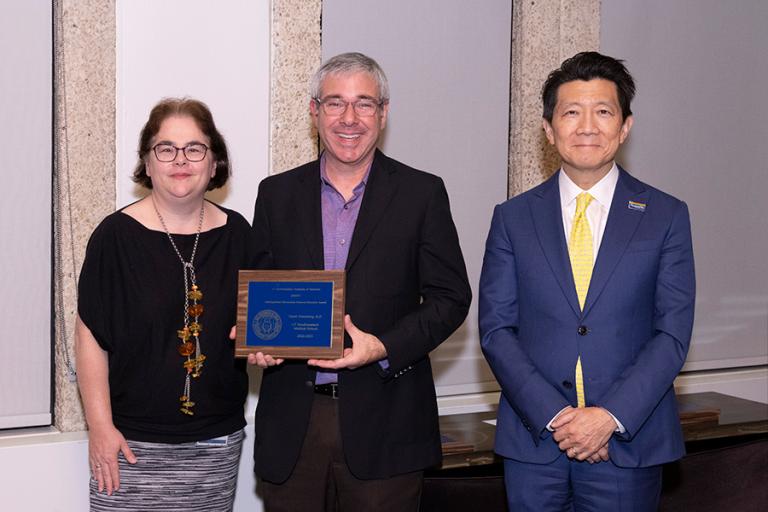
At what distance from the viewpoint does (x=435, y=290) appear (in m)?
2.93

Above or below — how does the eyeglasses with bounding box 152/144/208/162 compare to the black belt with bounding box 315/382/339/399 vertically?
above

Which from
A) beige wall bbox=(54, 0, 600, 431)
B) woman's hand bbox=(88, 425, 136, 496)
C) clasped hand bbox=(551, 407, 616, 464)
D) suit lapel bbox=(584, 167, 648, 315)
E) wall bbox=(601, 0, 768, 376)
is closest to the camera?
clasped hand bbox=(551, 407, 616, 464)

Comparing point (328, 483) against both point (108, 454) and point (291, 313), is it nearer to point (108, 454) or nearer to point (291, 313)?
point (291, 313)

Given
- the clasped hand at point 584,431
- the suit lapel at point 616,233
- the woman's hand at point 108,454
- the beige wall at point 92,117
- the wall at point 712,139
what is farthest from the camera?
the wall at point 712,139

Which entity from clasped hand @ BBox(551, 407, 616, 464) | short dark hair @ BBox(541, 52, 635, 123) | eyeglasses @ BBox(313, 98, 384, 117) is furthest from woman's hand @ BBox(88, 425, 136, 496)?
short dark hair @ BBox(541, 52, 635, 123)

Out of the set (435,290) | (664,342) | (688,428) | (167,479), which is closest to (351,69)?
(435,290)

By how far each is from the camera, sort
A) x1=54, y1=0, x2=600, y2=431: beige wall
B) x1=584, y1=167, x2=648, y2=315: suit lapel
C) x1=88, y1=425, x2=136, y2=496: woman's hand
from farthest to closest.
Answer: x1=54, y1=0, x2=600, y2=431: beige wall
x1=88, y1=425, x2=136, y2=496: woman's hand
x1=584, y1=167, x2=648, y2=315: suit lapel

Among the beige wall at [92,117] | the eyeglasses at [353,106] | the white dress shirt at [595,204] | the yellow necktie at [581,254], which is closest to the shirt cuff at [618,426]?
the yellow necktie at [581,254]

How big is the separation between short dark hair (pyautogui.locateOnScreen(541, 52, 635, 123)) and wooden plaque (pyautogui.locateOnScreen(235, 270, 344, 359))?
913mm

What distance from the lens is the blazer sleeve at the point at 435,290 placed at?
2.83m

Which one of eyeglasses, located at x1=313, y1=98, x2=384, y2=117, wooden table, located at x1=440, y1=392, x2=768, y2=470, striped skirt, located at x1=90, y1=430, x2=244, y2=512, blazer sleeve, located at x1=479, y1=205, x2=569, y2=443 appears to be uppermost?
eyeglasses, located at x1=313, y1=98, x2=384, y2=117

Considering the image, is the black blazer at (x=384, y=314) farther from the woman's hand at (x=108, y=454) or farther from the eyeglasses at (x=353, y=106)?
the woman's hand at (x=108, y=454)

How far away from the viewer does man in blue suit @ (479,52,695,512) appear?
273cm

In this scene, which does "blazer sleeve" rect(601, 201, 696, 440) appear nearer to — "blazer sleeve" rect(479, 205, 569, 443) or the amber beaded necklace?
"blazer sleeve" rect(479, 205, 569, 443)
